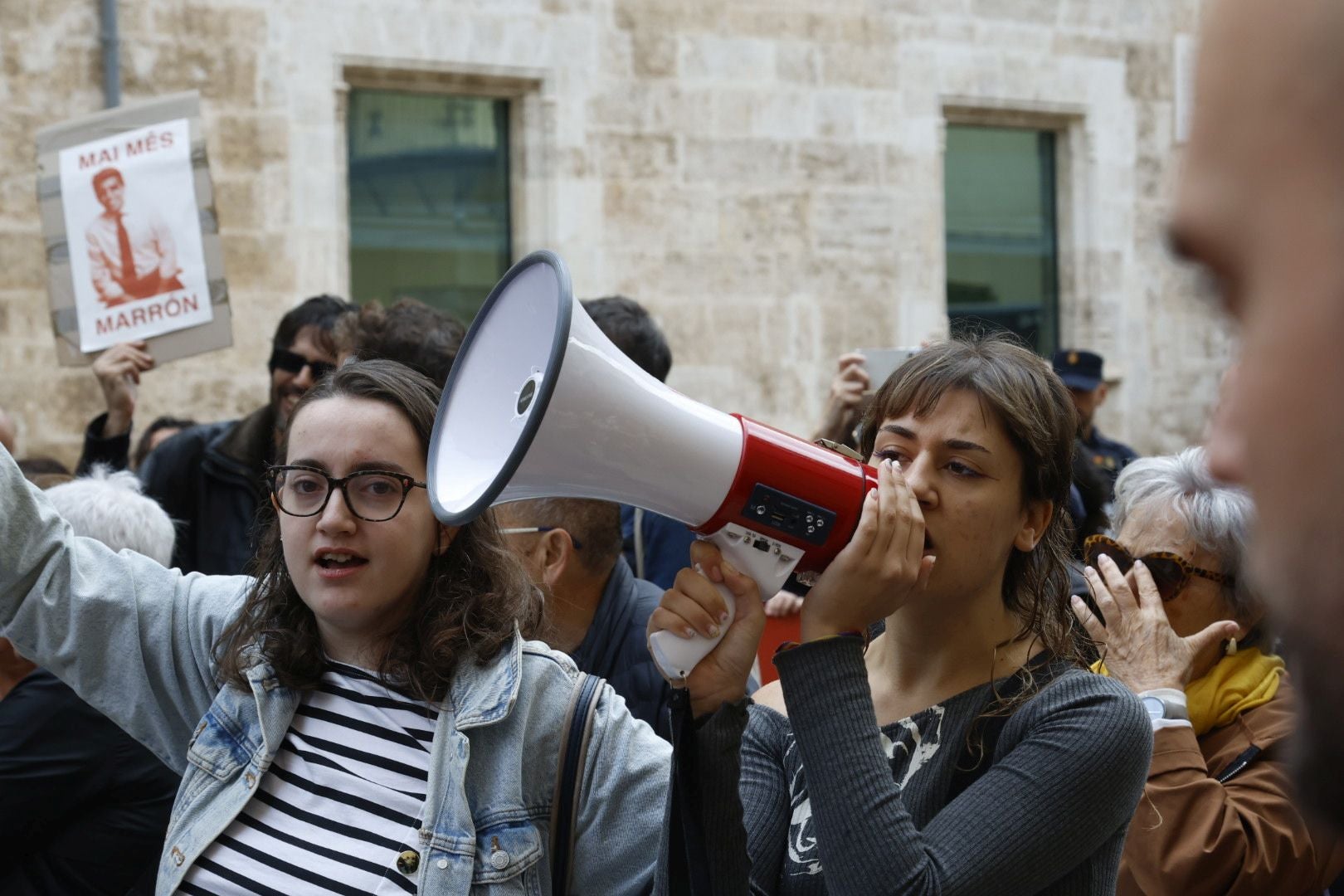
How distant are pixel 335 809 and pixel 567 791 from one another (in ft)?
1.06

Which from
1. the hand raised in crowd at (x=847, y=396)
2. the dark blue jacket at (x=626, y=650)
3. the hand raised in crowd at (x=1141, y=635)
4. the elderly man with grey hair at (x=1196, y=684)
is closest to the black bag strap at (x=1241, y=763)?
the elderly man with grey hair at (x=1196, y=684)

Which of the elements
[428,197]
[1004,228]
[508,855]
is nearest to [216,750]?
[508,855]

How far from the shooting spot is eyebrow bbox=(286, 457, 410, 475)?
2273 millimetres

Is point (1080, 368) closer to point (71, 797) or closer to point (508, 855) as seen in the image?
point (71, 797)

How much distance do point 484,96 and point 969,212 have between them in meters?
3.35

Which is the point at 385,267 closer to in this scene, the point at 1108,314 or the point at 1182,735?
the point at 1108,314

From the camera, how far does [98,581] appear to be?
228 cm

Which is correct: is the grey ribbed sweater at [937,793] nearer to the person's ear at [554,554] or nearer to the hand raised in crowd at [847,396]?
the person's ear at [554,554]

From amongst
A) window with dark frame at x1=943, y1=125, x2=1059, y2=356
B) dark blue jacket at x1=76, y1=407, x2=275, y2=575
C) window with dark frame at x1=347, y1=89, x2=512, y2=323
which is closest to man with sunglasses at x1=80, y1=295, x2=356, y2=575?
dark blue jacket at x1=76, y1=407, x2=275, y2=575

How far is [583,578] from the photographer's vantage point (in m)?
3.12

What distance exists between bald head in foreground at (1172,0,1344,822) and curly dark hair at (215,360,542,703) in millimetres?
1726

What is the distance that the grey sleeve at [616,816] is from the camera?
2.15 m

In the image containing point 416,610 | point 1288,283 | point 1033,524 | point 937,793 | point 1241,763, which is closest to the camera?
point 1288,283

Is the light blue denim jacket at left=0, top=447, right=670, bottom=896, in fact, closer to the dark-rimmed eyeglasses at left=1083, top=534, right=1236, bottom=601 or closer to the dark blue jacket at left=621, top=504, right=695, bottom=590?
the dark-rimmed eyeglasses at left=1083, top=534, right=1236, bottom=601
